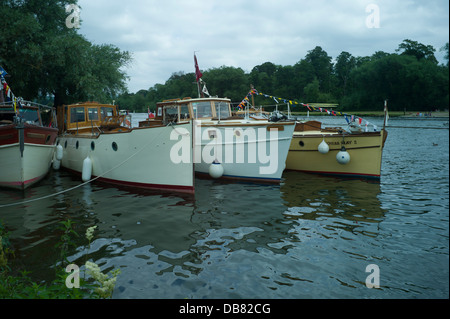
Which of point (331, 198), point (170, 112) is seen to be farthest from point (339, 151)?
point (170, 112)

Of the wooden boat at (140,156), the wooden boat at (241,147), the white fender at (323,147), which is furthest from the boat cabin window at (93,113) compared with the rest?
the white fender at (323,147)

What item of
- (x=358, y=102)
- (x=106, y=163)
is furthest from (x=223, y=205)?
(x=358, y=102)

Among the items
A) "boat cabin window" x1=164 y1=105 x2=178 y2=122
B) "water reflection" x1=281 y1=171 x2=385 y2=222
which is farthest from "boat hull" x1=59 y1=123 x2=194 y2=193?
"water reflection" x1=281 y1=171 x2=385 y2=222

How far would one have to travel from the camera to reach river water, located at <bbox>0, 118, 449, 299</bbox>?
522cm

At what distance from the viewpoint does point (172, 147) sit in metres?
10.6

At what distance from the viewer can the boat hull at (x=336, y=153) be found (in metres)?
13.2

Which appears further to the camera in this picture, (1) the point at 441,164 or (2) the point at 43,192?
(1) the point at 441,164

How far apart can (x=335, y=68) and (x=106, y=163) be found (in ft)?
422

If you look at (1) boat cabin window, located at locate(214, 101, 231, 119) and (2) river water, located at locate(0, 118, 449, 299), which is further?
(1) boat cabin window, located at locate(214, 101, 231, 119)

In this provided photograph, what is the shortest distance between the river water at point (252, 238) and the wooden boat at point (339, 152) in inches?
53.6

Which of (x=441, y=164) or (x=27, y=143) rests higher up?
(x=27, y=143)

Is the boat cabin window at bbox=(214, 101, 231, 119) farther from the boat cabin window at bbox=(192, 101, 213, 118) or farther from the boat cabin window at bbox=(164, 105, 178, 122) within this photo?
the boat cabin window at bbox=(164, 105, 178, 122)
